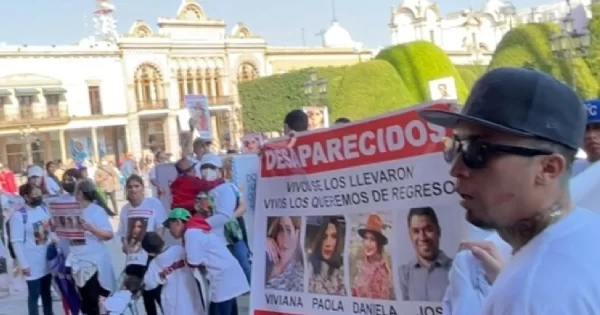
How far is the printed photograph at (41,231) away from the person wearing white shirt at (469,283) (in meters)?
6.96

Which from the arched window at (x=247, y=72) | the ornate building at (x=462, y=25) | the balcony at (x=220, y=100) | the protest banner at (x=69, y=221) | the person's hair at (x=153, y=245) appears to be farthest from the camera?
the ornate building at (x=462, y=25)

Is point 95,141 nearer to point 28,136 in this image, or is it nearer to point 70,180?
point 28,136

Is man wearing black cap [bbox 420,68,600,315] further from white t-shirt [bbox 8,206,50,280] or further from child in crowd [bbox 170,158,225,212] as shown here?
white t-shirt [bbox 8,206,50,280]

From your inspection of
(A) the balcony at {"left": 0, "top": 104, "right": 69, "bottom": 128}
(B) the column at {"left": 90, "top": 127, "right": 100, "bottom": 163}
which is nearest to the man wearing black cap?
(A) the balcony at {"left": 0, "top": 104, "right": 69, "bottom": 128}

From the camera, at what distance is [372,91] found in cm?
2969

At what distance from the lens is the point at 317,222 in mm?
3994

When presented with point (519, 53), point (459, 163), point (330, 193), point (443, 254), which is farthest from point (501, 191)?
point (519, 53)

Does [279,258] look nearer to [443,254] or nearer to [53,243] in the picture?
[443,254]

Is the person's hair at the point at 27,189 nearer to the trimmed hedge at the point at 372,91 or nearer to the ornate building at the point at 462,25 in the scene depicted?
the trimmed hedge at the point at 372,91

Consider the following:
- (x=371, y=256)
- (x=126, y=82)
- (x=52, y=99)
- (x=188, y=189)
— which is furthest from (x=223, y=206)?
(x=126, y=82)

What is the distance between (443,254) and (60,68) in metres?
49.8

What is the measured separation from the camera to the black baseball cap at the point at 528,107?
132 centimetres

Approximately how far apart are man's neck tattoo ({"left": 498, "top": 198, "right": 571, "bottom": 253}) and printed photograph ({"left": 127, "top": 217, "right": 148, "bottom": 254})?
5.81 m

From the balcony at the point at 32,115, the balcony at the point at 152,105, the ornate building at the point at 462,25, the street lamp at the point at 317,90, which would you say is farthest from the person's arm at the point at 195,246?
the ornate building at the point at 462,25
